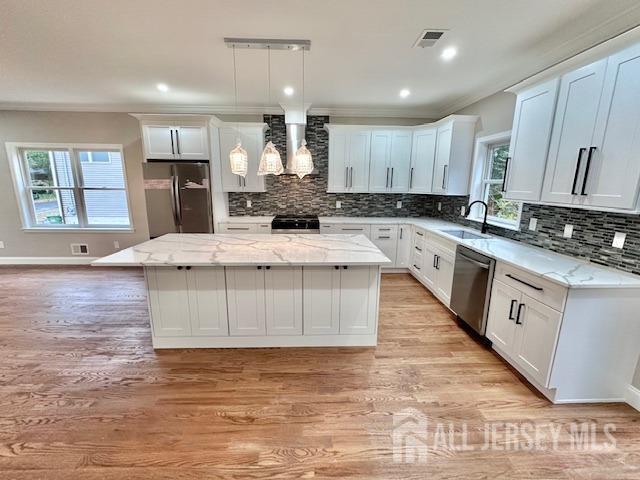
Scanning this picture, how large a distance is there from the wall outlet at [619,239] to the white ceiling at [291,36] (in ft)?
4.86

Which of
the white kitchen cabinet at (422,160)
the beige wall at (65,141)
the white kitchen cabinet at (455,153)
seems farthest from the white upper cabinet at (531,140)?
the beige wall at (65,141)

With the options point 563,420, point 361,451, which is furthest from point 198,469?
point 563,420

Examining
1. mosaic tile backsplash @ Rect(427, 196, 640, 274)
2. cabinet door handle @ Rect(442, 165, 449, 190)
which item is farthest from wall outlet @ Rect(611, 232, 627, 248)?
cabinet door handle @ Rect(442, 165, 449, 190)

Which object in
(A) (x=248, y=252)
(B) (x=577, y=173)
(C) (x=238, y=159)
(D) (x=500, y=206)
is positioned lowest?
(A) (x=248, y=252)

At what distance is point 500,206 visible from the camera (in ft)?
11.7

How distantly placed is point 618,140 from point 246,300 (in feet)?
9.71

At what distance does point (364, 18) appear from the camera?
6.80 ft

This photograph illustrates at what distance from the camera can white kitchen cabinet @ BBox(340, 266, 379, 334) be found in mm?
2504

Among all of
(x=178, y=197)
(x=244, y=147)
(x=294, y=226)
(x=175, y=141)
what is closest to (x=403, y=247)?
(x=294, y=226)

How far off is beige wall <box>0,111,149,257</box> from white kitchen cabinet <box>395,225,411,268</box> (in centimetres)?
448

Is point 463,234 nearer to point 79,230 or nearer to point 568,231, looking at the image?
point 568,231

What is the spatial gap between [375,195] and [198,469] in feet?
14.7

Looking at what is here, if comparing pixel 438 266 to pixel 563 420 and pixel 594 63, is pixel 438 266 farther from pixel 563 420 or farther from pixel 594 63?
pixel 594 63

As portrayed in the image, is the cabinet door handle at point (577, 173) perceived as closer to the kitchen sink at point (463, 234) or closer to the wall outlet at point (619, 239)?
the wall outlet at point (619, 239)
